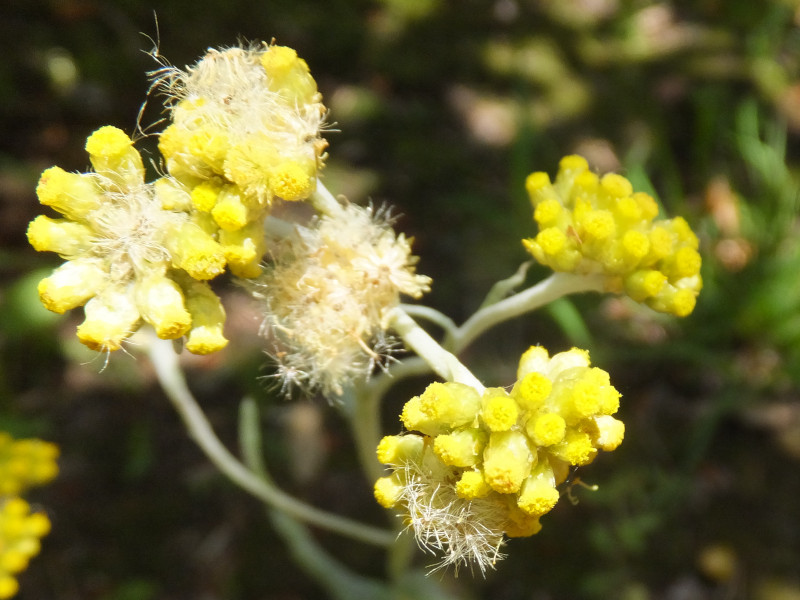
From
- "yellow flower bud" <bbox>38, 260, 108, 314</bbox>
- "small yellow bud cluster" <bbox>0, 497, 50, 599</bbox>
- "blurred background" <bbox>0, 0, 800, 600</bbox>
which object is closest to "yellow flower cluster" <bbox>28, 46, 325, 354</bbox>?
"yellow flower bud" <bbox>38, 260, 108, 314</bbox>

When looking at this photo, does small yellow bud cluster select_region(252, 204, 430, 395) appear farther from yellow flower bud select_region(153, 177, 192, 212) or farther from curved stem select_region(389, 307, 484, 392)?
yellow flower bud select_region(153, 177, 192, 212)

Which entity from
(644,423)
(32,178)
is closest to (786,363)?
(644,423)

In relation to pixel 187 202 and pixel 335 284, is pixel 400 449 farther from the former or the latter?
Answer: pixel 187 202

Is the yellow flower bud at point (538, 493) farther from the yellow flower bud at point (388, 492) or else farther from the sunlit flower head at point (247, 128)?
the sunlit flower head at point (247, 128)

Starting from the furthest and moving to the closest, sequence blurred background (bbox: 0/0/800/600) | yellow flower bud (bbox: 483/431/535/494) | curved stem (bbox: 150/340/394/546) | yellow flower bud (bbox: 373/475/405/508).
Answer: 1. blurred background (bbox: 0/0/800/600)
2. curved stem (bbox: 150/340/394/546)
3. yellow flower bud (bbox: 373/475/405/508)
4. yellow flower bud (bbox: 483/431/535/494)

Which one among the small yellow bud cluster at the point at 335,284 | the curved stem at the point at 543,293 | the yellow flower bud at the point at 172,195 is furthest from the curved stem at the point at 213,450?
the curved stem at the point at 543,293

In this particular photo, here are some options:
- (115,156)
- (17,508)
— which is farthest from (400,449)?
(17,508)
